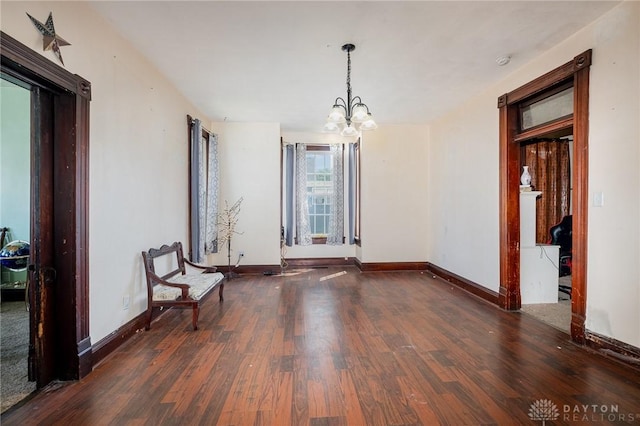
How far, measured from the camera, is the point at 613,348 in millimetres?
2451

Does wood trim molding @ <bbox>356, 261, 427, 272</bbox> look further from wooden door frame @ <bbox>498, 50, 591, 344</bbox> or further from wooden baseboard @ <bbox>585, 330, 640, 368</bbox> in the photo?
wooden baseboard @ <bbox>585, 330, 640, 368</bbox>

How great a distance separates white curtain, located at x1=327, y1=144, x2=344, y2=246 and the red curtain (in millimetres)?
3386

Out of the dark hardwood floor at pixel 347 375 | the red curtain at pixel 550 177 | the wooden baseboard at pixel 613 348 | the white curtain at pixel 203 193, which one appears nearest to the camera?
the dark hardwood floor at pixel 347 375

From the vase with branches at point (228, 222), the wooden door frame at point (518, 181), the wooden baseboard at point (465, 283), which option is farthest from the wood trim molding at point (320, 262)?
the wooden door frame at point (518, 181)

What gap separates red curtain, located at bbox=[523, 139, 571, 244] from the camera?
210 inches

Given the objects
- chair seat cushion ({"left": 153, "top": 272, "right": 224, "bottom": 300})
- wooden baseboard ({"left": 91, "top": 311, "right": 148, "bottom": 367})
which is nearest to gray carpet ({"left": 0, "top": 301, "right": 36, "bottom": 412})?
wooden baseboard ({"left": 91, "top": 311, "right": 148, "bottom": 367})

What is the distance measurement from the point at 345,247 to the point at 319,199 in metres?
1.18

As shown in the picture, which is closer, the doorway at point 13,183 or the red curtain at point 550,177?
the doorway at point 13,183

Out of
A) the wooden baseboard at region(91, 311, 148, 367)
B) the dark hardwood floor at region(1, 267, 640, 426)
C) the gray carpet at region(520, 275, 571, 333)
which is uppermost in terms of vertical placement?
the wooden baseboard at region(91, 311, 148, 367)

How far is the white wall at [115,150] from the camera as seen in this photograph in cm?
219

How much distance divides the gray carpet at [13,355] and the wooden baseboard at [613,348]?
4333mm

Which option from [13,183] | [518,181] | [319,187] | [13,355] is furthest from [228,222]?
[518,181]

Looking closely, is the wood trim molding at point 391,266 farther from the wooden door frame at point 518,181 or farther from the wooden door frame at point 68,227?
the wooden door frame at point 68,227

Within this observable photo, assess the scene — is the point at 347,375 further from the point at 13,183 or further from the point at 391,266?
the point at 13,183
